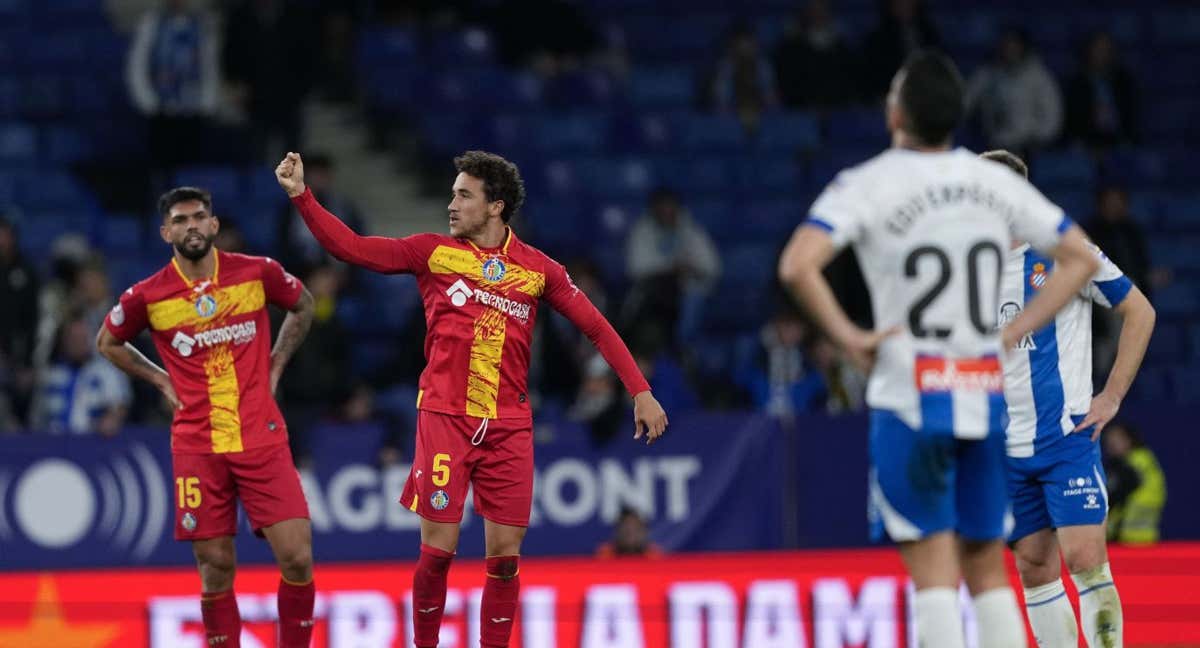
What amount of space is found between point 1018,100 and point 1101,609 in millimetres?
10118

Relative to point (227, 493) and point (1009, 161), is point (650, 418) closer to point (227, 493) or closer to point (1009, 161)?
point (1009, 161)

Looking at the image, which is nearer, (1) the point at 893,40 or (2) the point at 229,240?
(2) the point at 229,240

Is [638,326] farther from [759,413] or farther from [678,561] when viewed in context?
[678,561]

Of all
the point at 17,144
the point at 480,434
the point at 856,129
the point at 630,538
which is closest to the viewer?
the point at 480,434

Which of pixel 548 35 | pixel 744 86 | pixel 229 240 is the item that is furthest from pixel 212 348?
pixel 548 35

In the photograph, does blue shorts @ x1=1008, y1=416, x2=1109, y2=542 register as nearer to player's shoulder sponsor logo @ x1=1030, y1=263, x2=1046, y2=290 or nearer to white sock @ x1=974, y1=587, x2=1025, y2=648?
player's shoulder sponsor logo @ x1=1030, y1=263, x2=1046, y2=290

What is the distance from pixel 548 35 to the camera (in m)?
17.6

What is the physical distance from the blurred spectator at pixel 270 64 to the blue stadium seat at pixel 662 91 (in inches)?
125

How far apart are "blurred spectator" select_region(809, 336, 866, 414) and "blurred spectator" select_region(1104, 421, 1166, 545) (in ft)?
5.97

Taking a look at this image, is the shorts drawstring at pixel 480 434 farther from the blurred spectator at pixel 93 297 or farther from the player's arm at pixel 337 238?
the blurred spectator at pixel 93 297

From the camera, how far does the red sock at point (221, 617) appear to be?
26.5 ft

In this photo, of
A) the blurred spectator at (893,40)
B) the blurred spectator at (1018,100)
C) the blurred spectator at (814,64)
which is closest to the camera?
the blurred spectator at (1018,100)

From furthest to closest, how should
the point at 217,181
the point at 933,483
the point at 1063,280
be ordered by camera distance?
1. the point at 217,181
2. the point at 1063,280
3. the point at 933,483

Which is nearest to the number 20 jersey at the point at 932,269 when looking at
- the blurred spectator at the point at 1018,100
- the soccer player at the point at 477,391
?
the soccer player at the point at 477,391
